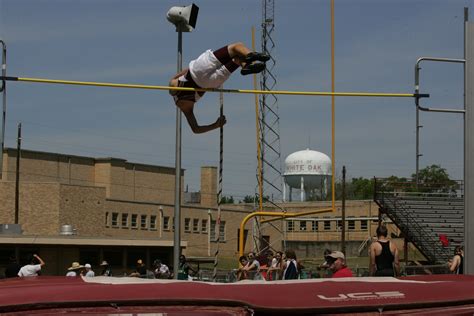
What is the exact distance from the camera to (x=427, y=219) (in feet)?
107

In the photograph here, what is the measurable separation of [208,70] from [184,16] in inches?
92.5

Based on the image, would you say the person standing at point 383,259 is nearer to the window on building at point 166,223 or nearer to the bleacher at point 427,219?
the bleacher at point 427,219

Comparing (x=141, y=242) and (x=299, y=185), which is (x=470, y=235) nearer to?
(x=141, y=242)

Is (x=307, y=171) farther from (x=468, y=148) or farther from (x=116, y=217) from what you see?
(x=468, y=148)

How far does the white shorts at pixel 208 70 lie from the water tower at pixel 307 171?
51.6 meters

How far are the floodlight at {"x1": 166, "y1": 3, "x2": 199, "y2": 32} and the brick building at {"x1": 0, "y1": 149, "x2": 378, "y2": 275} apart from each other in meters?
28.5

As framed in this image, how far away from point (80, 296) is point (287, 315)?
1.11m

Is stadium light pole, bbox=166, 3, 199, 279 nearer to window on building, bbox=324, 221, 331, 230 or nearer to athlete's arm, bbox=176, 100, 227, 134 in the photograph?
athlete's arm, bbox=176, 100, 227, 134

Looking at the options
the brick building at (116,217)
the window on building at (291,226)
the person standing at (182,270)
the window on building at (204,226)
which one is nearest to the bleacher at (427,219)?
the brick building at (116,217)

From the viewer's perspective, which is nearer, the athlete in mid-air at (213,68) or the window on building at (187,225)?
the athlete in mid-air at (213,68)

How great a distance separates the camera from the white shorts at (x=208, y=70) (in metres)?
9.88

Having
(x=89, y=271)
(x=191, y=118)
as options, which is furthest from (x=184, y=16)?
(x=89, y=271)

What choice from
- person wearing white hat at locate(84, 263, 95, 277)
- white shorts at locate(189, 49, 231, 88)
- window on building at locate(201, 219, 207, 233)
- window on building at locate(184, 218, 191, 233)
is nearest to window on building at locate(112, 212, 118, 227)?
window on building at locate(184, 218, 191, 233)

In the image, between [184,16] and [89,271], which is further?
[89,271]
